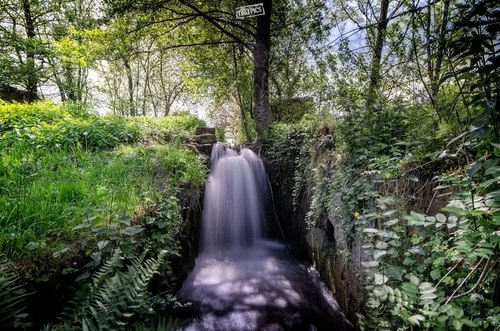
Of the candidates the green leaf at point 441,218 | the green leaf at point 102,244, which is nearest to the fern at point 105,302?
the green leaf at point 102,244

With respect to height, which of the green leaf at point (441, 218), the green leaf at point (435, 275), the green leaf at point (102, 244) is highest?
the green leaf at point (441, 218)

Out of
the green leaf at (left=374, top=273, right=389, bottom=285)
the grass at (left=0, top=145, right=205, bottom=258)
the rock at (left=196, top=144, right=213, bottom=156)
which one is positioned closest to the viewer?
the green leaf at (left=374, top=273, right=389, bottom=285)

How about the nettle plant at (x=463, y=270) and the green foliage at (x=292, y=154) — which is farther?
the green foliage at (x=292, y=154)

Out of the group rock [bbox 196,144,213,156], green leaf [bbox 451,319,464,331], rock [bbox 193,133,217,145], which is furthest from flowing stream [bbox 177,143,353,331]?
green leaf [bbox 451,319,464,331]

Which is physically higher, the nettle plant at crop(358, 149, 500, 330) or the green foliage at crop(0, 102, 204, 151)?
the green foliage at crop(0, 102, 204, 151)

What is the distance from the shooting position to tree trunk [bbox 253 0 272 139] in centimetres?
845

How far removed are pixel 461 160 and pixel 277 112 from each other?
37.6 ft

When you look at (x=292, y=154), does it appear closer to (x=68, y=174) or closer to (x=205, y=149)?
(x=205, y=149)

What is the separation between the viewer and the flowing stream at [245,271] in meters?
3.20

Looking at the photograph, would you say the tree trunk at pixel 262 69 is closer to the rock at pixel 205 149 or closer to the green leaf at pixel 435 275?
the rock at pixel 205 149

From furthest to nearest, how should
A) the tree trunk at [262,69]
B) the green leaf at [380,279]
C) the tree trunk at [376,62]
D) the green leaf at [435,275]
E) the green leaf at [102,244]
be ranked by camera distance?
the tree trunk at [262,69] < the tree trunk at [376,62] < the green leaf at [102,244] < the green leaf at [380,279] < the green leaf at [435,275]

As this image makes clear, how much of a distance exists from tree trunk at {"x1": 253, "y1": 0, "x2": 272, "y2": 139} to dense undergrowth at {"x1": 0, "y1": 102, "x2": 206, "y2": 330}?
3955 millimetres

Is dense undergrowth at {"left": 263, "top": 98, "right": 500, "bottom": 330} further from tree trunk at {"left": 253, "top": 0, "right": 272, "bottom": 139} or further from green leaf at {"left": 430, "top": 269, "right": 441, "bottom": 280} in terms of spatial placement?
tree trunk at {"left": 253, "top": 0, "right": 272, "bottom": 139}

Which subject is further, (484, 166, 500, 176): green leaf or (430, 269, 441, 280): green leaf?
(430, 269, 441, 280): green leaf
